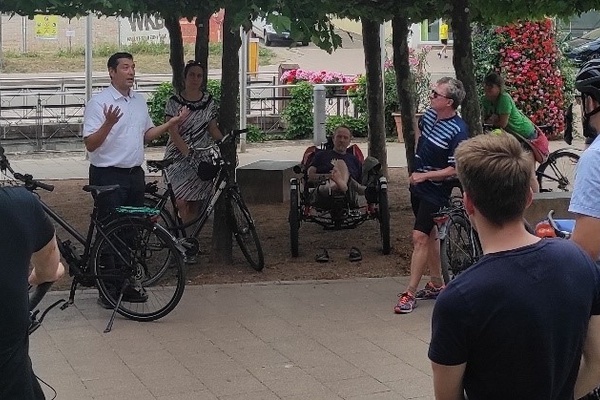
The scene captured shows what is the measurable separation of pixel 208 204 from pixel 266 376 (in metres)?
2.81

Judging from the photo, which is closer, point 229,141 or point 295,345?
point 295,345

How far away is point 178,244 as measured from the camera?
278 inches

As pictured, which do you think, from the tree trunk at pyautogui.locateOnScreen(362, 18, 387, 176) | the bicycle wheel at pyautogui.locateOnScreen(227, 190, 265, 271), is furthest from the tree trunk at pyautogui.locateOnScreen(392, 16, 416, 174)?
the bicycle wheel at pyautogui.locateOnScreen(227, 190, 265, 271)

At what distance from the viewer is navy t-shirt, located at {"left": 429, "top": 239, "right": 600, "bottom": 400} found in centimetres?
250

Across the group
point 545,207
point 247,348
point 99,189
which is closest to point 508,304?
point 247,348

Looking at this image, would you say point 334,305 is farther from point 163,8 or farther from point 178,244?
point 163,8

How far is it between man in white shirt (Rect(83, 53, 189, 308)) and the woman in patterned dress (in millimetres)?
1324

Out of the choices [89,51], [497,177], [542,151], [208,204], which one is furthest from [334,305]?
[89,51]

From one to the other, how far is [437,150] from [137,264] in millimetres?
2204

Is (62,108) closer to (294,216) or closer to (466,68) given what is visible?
(466,68)

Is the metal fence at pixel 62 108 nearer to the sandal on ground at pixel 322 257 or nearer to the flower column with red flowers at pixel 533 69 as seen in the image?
the flower column with red flowers at pixel 533 69

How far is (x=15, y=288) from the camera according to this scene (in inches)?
118

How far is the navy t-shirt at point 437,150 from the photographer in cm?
690

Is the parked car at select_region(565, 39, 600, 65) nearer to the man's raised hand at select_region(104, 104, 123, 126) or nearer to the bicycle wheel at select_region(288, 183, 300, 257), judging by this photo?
the bicycle wheel at select_region(288, 183, 300, 257)
